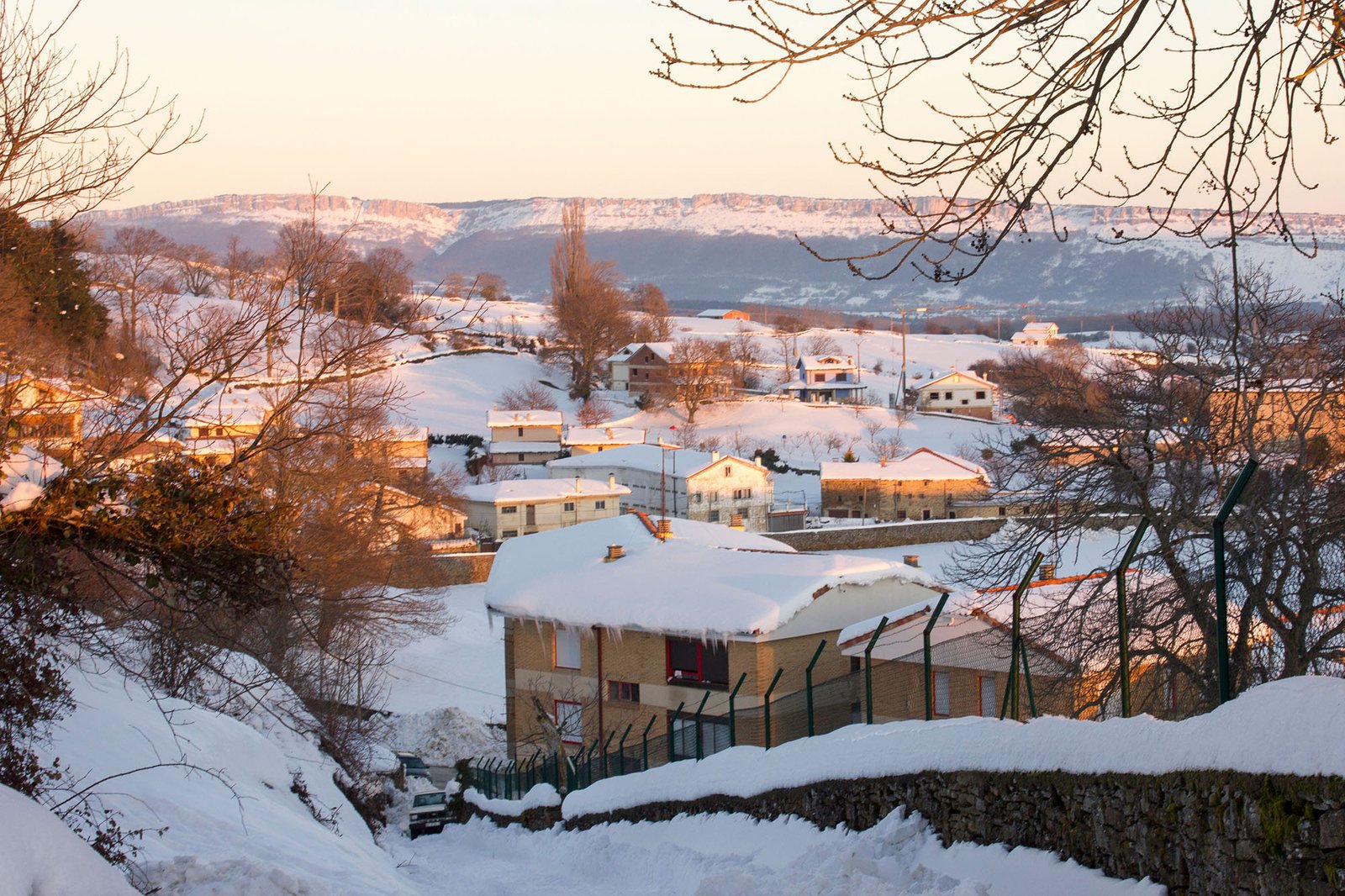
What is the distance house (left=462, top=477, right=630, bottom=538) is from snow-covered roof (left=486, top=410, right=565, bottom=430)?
16412 mm

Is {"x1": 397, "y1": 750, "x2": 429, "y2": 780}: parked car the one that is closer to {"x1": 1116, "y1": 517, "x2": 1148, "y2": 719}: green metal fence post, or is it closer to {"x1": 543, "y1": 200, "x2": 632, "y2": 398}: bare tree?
{"x1": 1116, "y1": 517, "x2": 1148, "y2": 719}: green metal fence post

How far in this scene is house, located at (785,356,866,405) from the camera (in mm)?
96062

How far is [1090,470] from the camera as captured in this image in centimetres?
1734

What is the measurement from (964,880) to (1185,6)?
15.9 ft

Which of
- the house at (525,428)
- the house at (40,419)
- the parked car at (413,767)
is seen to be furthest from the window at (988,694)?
the house at (525,428)

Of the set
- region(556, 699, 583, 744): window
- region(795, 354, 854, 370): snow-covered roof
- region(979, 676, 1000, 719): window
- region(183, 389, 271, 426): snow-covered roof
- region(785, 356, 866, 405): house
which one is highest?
region(183, 389, 271, 426): snow-covered roof

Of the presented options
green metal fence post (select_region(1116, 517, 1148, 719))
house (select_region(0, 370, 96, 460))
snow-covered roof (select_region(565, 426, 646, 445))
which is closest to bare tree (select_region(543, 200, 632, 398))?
snow-covered roof (select_region(565, 426, 646, 445))

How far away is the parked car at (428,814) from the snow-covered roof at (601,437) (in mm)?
46813

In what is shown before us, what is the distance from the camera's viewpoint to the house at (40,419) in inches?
269

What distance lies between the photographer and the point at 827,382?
322 feet

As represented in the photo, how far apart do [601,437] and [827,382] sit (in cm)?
3228

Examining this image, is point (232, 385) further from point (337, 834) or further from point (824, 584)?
point (824, 584)

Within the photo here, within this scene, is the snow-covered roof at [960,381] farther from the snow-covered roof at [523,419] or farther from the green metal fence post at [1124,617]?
the green metal fence post at [1124,617]

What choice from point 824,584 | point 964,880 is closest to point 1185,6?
point 964,880
